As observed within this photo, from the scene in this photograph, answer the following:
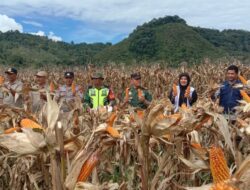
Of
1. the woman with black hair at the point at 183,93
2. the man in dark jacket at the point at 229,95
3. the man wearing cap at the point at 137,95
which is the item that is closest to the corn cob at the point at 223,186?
the man in dark jacket at the point at 229,95

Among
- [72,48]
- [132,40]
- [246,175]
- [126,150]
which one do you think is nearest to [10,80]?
[126,150]

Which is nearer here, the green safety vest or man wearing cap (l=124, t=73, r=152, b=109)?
the green safety vest

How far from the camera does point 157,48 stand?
5075cm

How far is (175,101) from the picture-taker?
673 centimetres

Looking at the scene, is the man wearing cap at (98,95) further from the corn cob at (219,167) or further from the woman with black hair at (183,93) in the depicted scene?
the corn cob at (219,167)

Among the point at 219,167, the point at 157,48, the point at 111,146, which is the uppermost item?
the point at 157,48

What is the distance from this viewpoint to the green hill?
4619 centimetres

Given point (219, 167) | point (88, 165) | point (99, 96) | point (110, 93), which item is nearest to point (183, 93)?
point (110, 93)

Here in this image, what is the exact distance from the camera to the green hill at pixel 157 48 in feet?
152

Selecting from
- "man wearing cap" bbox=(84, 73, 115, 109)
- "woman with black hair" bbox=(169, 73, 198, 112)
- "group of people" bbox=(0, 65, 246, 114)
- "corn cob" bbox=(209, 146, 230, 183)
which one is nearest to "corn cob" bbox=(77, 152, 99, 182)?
"corn cob" bbox=(209, 146, 230, 183)

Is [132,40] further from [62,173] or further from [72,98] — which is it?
[62,173]

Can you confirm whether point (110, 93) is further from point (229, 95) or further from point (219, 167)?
point (219, 167)

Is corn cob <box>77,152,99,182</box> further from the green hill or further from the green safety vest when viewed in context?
the green hill

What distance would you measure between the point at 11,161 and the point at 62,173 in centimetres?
254
